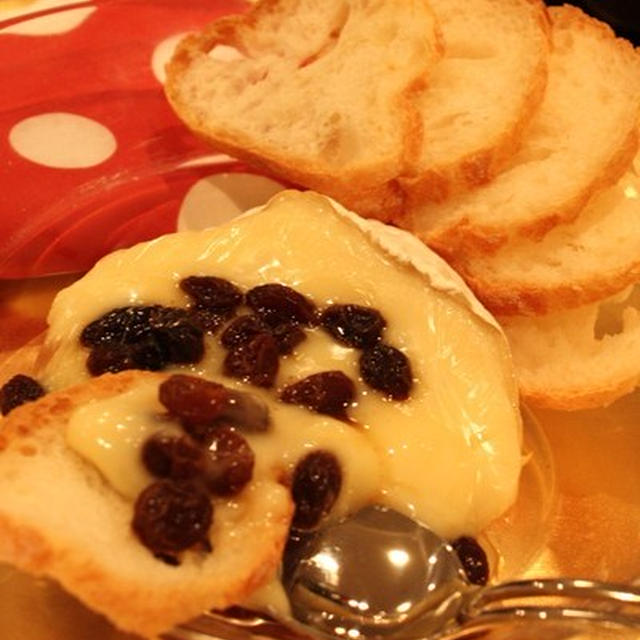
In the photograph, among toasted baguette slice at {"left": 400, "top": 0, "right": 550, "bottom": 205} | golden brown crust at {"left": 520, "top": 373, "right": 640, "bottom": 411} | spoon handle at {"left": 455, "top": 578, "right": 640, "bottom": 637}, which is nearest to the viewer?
spoon handle at {"left": 455, "top": 578, "right": 640, "bottom": 637}

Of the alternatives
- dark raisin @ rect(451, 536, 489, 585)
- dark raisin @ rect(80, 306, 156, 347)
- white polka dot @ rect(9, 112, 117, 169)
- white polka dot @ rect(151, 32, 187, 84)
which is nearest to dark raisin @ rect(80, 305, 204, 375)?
dark raisin @ rect(80, 306, 156, 347)

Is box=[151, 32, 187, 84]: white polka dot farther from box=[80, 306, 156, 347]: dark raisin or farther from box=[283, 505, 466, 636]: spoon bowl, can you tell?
box=[283, 505, 466, 636]: spoon bowl

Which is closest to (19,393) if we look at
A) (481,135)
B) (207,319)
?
(207,319)

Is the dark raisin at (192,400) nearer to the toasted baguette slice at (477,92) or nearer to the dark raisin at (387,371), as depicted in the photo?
the dark raisin at (387,371)

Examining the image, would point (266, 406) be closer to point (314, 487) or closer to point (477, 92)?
point (314, 487)

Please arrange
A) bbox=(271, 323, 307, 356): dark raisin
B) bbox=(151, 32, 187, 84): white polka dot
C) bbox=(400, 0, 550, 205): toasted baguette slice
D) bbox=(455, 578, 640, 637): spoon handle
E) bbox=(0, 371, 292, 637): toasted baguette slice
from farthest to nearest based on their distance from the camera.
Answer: bbox=(151, 32, 187, 84): white polka dot < bbox=(400, 0, 550, 205): toasted baguette slice < bbox=(271, 323, 307, 356): dark raisin < bbox=(455, 578, 640, 637): spoon handle < bbox=(0, 371, 292, 637): toasted baguette slice

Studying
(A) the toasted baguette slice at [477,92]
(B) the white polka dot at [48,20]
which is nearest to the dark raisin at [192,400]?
(A) the toasted baguette slice at [477,92]

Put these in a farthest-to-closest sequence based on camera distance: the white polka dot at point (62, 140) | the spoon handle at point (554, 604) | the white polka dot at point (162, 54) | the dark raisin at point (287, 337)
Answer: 1. the white polka dot at point (162, 54)
2. the white polka dot at point (62, 140)
3. the dark raisin at point (287, 337)
4. the spoon handle at point (554, 604)
